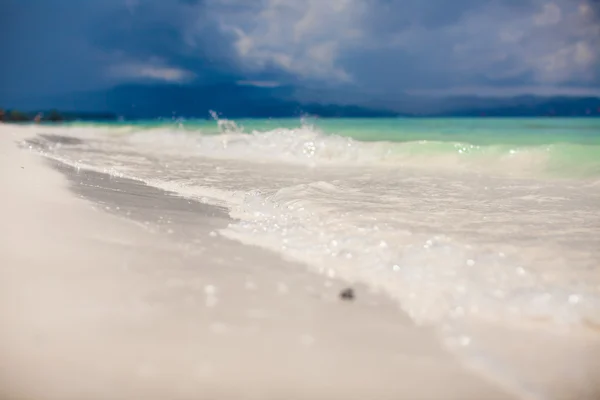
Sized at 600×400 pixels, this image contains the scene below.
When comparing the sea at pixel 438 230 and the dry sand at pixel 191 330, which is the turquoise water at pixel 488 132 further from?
the dry sand at pixel 191 330

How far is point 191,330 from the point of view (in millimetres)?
977

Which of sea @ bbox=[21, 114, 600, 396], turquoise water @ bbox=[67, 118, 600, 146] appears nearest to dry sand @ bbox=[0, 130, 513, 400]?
sea @ bbox=[21, 114, 600, 396]

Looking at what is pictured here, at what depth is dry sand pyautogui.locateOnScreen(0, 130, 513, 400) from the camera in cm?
82

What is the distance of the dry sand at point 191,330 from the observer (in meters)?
0.82

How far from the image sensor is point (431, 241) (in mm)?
1636

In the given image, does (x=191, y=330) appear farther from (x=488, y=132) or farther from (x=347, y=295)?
(x=488, y=132)

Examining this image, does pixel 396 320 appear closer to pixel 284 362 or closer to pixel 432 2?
pixel 284 362

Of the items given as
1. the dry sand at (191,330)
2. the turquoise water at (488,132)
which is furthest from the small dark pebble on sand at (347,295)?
the turquoise water at (488,132)

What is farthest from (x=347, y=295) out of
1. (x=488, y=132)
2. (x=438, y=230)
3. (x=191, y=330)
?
(x=488, y=132)

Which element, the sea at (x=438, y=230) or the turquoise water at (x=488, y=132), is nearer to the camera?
the sea at (x=438, y=230)

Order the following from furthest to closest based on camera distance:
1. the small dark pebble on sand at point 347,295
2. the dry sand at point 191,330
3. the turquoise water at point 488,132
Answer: the turquoise water at point 488,132, the small dark pebble on sand at point 347,295, the dry sand at point 191,330

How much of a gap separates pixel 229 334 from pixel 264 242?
28.9 inches

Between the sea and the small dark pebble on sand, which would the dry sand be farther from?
the sea

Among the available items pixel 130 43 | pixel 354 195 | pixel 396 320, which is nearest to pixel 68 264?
pixel 396 320
